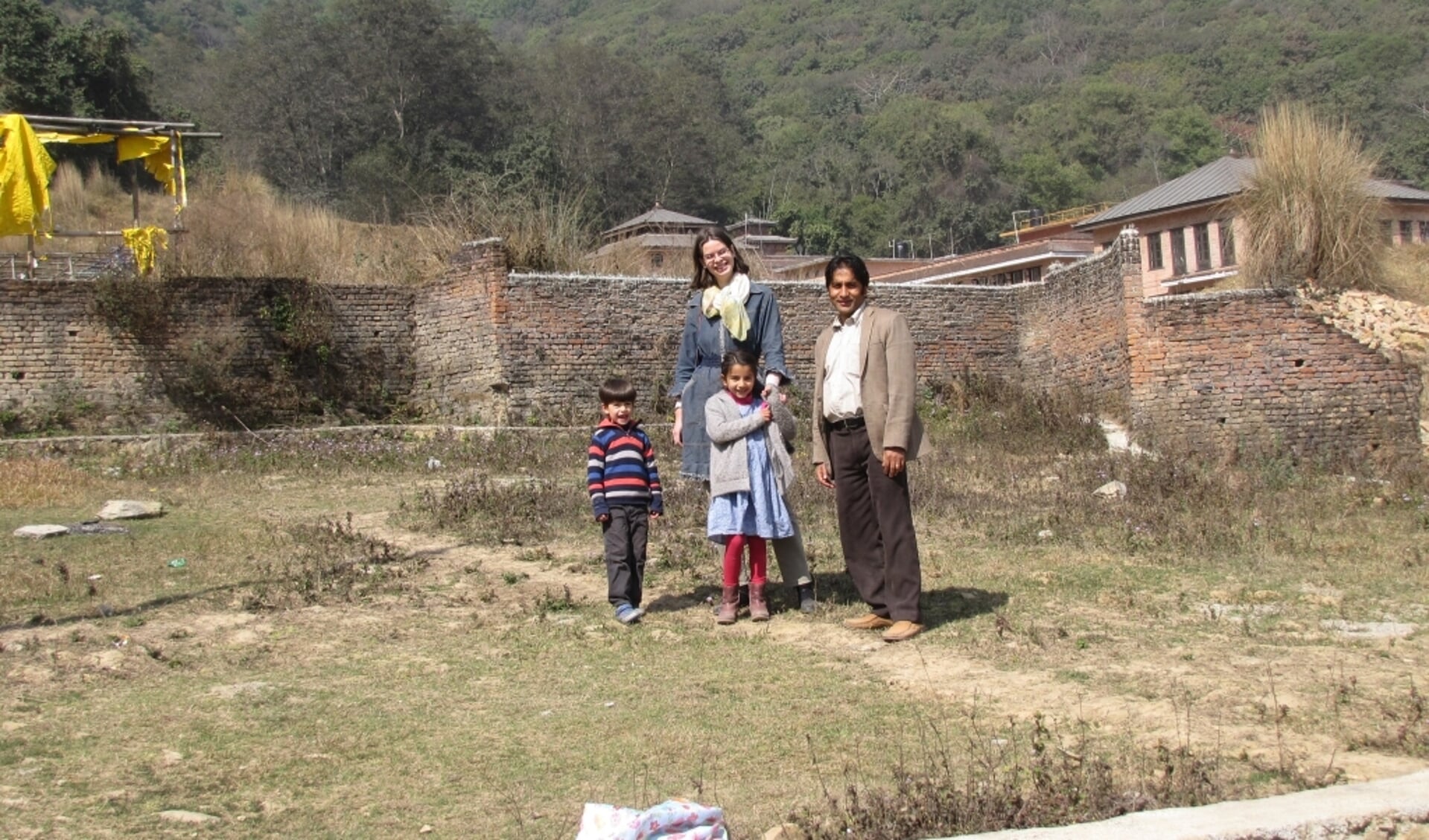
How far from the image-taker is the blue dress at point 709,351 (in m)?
6.43

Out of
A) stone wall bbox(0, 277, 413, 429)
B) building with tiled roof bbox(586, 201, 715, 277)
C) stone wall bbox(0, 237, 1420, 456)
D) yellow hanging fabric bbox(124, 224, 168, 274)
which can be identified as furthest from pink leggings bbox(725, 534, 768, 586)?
yellow hanging fabric bbox(124, 224, 168, 274)

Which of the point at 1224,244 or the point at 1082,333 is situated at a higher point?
the point at 1224,244

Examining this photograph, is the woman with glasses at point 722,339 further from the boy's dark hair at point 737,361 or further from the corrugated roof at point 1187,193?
the corrugated roof at point 1187,193

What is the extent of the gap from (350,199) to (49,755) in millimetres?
37763

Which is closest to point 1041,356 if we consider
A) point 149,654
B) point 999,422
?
point 999,422

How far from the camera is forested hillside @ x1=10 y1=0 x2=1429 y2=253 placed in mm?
43688

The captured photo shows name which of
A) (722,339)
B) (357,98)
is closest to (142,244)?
(722,339)

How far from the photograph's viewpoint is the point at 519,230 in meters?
17.4

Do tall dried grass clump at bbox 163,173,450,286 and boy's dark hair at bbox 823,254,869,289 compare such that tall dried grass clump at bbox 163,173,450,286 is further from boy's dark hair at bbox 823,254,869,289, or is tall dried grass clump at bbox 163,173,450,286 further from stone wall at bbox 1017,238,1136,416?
boy's dark hair at bbox 823,254,869,289

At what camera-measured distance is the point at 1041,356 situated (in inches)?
747

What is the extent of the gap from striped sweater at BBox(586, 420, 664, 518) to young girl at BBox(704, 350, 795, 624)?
35 centimetres

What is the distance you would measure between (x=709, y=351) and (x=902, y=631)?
63.3 inches

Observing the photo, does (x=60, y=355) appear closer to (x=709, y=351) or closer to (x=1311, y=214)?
(x=709, y=351)

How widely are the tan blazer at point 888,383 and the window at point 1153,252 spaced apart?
30.2 m
